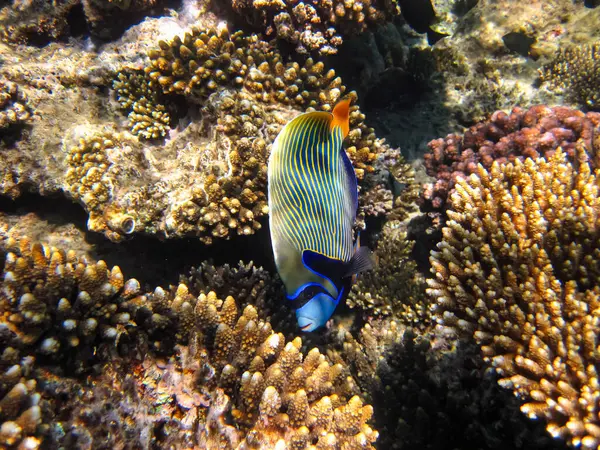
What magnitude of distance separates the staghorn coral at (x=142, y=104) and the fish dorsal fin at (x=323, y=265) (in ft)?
8.98

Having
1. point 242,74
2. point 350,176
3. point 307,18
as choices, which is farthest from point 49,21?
point 350,176

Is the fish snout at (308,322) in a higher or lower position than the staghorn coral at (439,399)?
higher

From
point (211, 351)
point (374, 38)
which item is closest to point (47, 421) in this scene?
point (211, 351)

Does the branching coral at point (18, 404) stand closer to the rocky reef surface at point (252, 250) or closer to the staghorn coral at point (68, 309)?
the rocky reef surface at point (252, 250)

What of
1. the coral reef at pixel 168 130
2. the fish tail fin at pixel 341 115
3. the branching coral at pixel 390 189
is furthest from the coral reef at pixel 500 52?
the fish tail fin at pixel 341 115

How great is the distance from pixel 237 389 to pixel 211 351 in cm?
32

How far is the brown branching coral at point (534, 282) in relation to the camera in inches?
81.5

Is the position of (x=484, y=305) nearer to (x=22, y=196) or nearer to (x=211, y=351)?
(x=211, y=351)

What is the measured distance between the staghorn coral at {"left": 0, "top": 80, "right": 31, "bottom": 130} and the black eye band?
365 centimetres

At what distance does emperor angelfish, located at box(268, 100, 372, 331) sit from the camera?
207 cm

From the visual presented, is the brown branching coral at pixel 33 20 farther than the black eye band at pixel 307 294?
Yes

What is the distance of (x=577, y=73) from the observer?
18.6 ft

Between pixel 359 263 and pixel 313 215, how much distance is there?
17.3 inches

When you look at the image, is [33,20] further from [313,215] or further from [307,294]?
[307,294]
